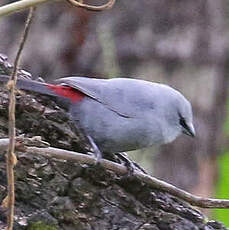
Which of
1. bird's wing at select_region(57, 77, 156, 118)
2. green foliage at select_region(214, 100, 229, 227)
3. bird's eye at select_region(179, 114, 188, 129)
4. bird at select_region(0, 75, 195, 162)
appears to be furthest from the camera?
green foliage at select_region(214, 100, 229, 227)

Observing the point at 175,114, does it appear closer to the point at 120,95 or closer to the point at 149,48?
the point at 120,95

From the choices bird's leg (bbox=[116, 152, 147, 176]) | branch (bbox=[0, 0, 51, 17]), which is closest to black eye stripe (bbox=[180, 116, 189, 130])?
bird's leg (bbox=[116, 152, 147, 176])

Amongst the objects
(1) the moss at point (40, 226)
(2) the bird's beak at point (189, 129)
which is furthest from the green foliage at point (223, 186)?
(1) the moss at point (40, 226)

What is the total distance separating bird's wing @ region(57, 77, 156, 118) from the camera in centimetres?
347

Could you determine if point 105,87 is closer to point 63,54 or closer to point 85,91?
point 85,91

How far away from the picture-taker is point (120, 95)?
352cm

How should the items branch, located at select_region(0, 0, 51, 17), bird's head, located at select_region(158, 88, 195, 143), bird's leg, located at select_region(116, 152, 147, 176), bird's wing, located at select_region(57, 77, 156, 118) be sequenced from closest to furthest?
branch, located at select_region(0, 0, 51, 17)
bird's leg, located at select_region(116, 152, 147, 176)
bird's wing, located at select_region(57, 77, 156, 118)
bird's head, located at select_region(158, 88, 195, 143)

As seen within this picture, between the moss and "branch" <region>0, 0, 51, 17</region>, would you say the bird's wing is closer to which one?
the moss

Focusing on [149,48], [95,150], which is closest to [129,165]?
[95,150]

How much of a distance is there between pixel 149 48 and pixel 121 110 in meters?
1.49

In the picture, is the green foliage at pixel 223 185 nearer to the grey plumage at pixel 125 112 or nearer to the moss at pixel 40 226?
the grey plumage at pixel 125 112

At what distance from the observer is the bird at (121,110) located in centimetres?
335

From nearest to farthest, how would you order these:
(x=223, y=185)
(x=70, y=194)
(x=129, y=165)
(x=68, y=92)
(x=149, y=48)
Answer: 1. (x=70, y=194)
2. (x=129, y=165)
3. (x=68, y=92)
4. (x=149, y=48)
5. (x=223, y=185)

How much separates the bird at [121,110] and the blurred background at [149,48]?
4.01 feet
